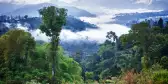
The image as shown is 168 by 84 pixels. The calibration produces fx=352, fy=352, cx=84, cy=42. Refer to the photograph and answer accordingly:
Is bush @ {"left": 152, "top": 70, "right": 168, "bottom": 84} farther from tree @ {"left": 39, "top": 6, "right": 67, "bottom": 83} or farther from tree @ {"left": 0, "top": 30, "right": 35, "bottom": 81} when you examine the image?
tree @ {"left": 0, "top": 30, "right": 35, "bottom": 81}

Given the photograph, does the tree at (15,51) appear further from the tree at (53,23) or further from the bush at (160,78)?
the bush at (160,78)

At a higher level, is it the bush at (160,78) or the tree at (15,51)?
the bush at (160,78)

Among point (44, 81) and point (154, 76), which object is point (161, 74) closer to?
point (154, 76)

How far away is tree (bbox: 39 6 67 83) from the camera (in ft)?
72.6

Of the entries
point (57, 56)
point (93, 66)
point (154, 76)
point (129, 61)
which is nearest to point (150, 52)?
point (129, 61)

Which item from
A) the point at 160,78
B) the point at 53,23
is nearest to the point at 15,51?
the point at 53,23

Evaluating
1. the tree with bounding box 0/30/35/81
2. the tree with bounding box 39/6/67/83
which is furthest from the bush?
the tree with bounding box 0/30/35/81

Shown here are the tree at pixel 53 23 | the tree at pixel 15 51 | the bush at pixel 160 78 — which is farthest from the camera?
the tree at pixel 15 51

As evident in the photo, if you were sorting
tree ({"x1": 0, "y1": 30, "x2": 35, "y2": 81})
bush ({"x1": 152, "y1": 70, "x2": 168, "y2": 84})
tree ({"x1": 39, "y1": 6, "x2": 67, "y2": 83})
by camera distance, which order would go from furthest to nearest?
tree ({"x1": 0, "y1": 30, "x2": 35, "y2": 81})
tree ({"x1": 39, "y1": 6, "x2": 67, "y2": 83})
bush ({"x1": 152, "y1": 70, "x2": 168, "y2": 84})

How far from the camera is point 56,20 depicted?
22.2 m

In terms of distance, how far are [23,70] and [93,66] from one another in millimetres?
31782

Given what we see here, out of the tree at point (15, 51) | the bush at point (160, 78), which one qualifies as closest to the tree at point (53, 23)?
the tree at point (15, 51)

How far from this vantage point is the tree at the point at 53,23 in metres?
22.1

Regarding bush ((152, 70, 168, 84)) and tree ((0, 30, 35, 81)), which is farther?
tree ((0, 30, 35, 81))
